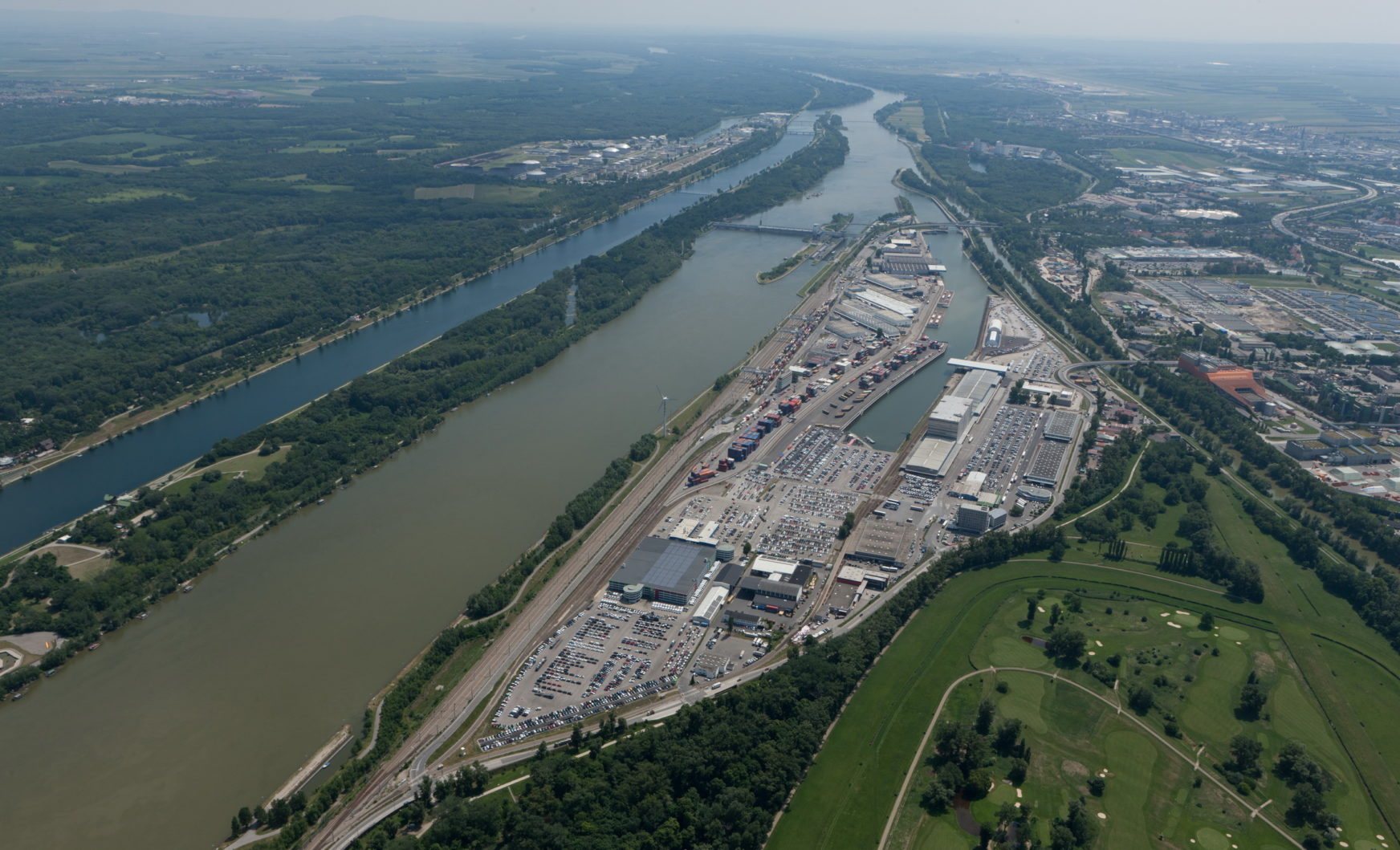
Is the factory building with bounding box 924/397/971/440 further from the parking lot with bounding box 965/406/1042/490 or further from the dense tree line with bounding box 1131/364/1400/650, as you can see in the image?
the dense tree line with bounding box 1131/364/1400/650

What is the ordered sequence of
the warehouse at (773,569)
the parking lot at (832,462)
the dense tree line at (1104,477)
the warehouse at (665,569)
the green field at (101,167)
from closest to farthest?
the warehouse at (665,569)
the warehouse at (773,569)
the dense tree line at (1104,477)
the parking lot at (832,462)
the green field at (101,167)

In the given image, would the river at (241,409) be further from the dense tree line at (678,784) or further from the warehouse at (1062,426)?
the warehouse at (1062,426)

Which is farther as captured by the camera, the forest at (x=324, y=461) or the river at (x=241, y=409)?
the river at (x=241, y=409)

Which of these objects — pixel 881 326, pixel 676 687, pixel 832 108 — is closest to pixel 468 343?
pixel 881 326

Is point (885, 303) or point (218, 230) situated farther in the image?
point (218, 230)

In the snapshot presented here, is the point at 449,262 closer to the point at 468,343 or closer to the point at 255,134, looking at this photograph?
the point at 468,343

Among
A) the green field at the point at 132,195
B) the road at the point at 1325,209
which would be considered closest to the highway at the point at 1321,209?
the road at the point at 1325,209

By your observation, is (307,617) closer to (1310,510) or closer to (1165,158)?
(1310,510)

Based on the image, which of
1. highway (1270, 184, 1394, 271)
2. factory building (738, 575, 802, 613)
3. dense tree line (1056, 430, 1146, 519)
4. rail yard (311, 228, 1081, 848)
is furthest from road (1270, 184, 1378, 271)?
factory building (738, 575, 802, 613)

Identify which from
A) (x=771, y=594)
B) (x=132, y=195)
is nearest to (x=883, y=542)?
(x=771, y=594)
